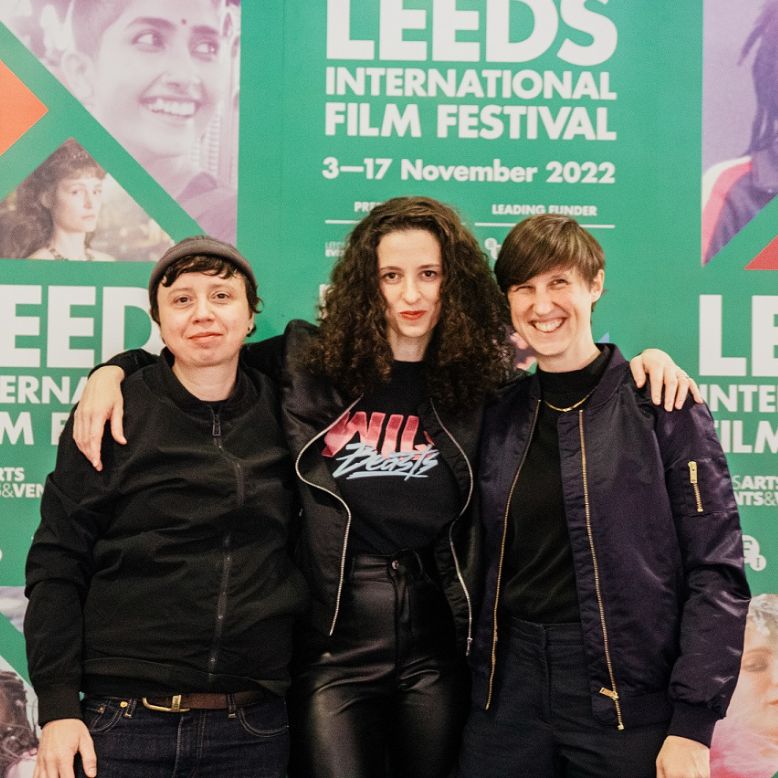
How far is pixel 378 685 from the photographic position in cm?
210

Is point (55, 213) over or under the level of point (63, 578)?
over

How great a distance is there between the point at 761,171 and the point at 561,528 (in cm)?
149

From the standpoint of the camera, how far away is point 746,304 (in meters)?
2.72

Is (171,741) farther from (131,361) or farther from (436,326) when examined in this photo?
(436,326)

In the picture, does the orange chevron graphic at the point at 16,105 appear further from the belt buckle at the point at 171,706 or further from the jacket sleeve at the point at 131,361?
the belt buckle at the point at 171,706

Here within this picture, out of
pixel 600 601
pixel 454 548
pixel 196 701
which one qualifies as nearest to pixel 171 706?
pixel 196 701

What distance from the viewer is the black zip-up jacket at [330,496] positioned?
6.81 feet

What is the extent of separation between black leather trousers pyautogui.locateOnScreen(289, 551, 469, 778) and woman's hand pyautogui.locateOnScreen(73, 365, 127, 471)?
66 centimetres

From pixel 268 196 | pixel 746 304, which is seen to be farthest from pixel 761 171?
pixel 268 196

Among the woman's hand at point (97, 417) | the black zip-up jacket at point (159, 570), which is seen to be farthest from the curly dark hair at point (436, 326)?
the woman's hand at point (97, 417)

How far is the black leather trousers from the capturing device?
81.2 inches

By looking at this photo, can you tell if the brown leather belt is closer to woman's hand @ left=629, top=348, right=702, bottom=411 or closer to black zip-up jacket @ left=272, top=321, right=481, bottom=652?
black zip-up jacket @ left=272, top=321, right=481, bottom=652

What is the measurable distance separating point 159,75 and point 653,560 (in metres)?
2.09

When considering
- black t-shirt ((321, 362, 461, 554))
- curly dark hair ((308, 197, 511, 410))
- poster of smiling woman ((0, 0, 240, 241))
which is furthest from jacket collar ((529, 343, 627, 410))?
poster of smiling woman ((0, 0, 240, 241))
